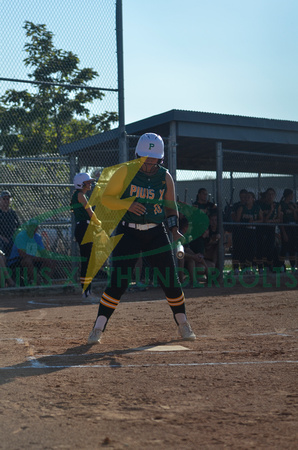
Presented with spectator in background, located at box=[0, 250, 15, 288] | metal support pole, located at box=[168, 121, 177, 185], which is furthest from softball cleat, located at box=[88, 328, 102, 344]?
metal support pole, located at box=[168, 121, 177, 185]

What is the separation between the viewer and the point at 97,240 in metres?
11.7

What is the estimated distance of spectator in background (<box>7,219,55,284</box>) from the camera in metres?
12.2

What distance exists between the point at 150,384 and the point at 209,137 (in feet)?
34.0

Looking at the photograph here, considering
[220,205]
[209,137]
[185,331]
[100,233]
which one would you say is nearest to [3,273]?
[100,233]

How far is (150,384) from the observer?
14.9ft

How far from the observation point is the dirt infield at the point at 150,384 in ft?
10.9

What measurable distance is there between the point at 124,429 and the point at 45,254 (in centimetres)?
945

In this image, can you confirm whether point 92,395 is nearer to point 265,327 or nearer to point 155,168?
point 155,168

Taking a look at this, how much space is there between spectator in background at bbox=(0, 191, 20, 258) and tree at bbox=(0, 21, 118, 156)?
114 cm

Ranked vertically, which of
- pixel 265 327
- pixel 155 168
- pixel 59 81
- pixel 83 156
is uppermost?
pixel 59 81

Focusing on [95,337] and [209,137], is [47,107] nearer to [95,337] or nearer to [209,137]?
[209,137]

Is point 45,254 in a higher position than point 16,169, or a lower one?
lower

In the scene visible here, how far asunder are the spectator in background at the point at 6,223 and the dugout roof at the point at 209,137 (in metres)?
2.03

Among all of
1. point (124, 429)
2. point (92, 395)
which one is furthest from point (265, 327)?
point (124, 429)
